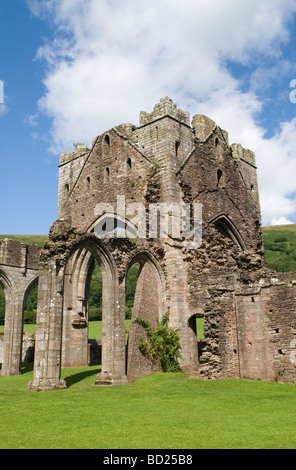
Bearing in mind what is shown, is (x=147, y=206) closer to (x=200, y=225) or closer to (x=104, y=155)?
(x=200, y=225)

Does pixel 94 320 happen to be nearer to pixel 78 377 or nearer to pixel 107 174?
pixel 107 174

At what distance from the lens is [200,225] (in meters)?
16.4

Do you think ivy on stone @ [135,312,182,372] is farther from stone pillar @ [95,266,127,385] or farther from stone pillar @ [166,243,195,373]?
stone pillar @ [95,266,127,385]

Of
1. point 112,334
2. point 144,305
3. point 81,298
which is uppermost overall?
point 81,298

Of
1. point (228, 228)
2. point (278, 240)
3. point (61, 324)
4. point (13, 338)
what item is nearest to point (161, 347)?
point (61, 324)

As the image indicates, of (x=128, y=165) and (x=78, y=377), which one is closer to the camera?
(x=78, y=377)

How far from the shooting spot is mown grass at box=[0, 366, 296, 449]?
5.46m

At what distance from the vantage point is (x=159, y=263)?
596 inches

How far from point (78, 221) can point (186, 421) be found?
43.7 ft

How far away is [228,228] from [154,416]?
40.7 feet

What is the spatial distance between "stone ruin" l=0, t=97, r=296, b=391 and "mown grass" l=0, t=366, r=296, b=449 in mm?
1104

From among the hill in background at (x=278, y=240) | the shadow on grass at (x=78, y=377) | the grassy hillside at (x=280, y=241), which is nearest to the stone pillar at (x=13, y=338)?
the shadow on grass at (x=78, y=377)
